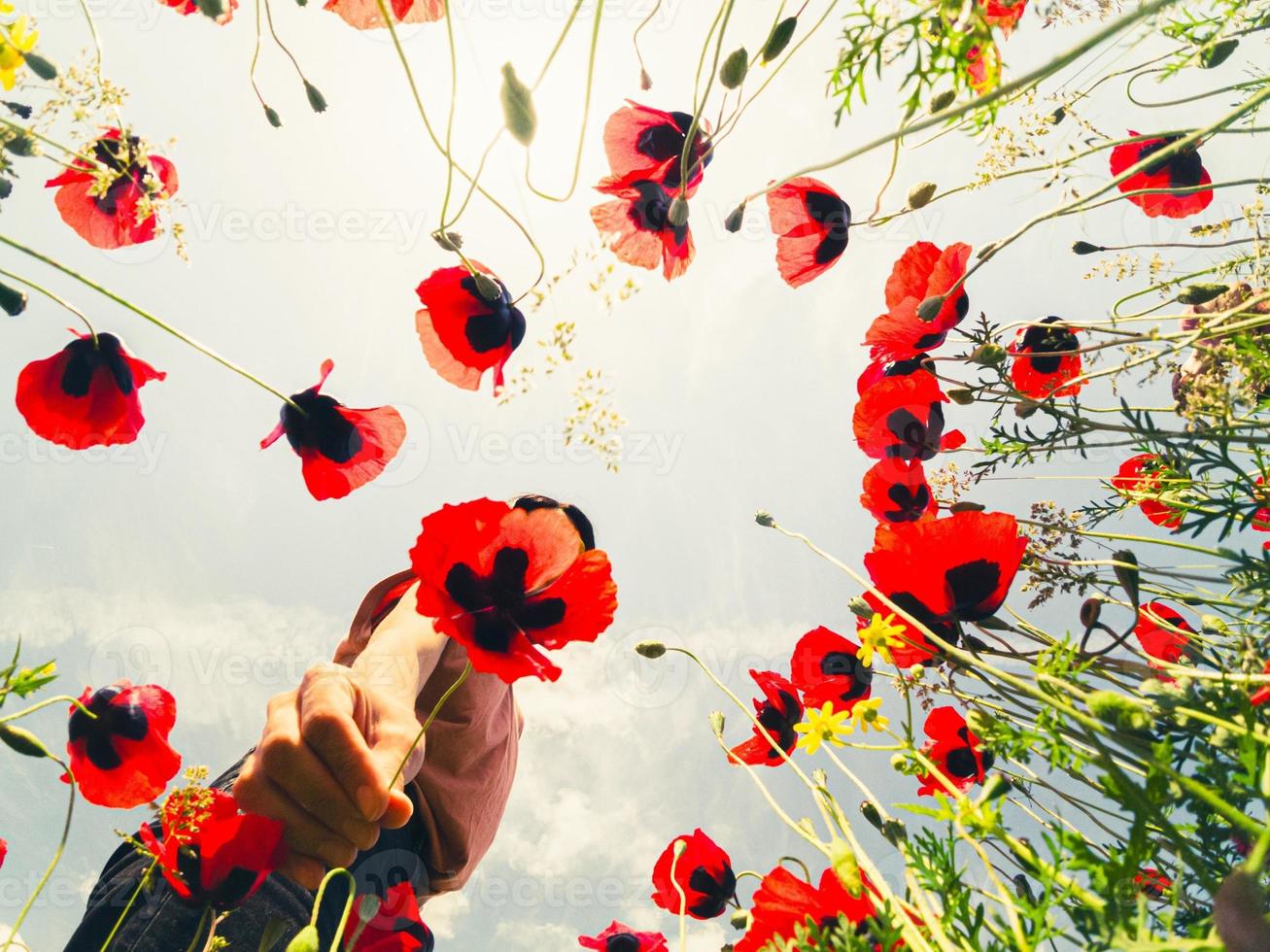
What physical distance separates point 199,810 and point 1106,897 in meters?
0.96

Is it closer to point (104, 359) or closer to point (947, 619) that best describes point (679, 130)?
point (947, 619)

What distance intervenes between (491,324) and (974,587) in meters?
0.71

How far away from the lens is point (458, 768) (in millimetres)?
1354

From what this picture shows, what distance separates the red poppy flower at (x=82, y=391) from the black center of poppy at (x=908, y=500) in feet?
3.59

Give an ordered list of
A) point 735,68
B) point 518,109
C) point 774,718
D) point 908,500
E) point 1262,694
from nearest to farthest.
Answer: point 1262,694, point 518,109, point 735,68, point 908,500, point 774,718

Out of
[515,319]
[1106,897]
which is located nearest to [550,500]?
[515,319]

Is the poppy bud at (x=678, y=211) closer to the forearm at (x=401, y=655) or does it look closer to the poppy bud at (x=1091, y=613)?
the poppy bud at (x=1091, y=613)

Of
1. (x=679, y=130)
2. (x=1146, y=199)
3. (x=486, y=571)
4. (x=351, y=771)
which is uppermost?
(x=1146, y=199)

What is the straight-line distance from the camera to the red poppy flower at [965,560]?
73 cm

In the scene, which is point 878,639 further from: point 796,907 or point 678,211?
point 678,211

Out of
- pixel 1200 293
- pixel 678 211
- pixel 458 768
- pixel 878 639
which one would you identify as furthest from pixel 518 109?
pixel 458 768

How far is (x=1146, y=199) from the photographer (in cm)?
122

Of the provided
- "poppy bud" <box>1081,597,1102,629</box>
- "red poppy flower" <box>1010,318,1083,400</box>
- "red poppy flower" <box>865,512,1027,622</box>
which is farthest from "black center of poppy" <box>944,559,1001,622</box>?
"red poppy flower" <box>1010,318,1083,400</box>

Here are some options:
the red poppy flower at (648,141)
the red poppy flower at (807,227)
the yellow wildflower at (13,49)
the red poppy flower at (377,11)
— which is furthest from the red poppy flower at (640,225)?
the yellow wildflower at (13,49)
